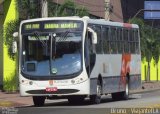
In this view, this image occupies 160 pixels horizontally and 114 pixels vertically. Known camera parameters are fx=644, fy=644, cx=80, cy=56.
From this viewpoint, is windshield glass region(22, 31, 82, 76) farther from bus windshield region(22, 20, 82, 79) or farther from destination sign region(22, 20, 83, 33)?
destination sign region(22, 20, 83, 33)

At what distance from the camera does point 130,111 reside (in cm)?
2145

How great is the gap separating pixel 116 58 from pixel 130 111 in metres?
9.66

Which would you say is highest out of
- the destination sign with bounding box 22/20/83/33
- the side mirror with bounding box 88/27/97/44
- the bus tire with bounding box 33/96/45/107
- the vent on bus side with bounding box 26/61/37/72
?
the destination sign with bounding box 22/20/83/33

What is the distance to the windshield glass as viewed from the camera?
2603cm

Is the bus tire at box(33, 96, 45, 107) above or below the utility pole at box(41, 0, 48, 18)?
below

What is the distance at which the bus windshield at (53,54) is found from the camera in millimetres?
26031

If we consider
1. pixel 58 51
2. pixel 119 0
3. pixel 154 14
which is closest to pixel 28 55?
pixel 58 51

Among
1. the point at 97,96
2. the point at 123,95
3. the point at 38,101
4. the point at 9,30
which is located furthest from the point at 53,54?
the point at 9,30

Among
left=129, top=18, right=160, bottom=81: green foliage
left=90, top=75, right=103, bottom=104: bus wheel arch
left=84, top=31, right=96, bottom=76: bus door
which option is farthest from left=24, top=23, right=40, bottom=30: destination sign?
left=129, top=18, right=160, bottom=81: green foliage

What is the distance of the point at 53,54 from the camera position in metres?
26.2

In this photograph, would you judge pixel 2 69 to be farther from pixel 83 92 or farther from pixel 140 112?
pixel 140 112

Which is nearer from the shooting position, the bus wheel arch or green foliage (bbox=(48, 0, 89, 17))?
the bus wheel arch

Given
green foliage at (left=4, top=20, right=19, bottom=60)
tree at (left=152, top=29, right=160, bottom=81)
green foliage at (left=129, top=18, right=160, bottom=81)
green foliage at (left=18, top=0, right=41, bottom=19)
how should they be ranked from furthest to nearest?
tree at (left=152, top=29, right=160, bottom=81) → green foliage at (left=129, top=18, right=160, bottom=81) → green foliage at (left=18, top=0, right=41, bottom=19) → green foliage at (left=4, top=20, right=19, bottom=60)

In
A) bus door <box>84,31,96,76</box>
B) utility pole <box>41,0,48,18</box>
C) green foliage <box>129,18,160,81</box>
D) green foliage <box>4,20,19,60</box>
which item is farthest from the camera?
green foliage <box>129,18,160,81</box>
